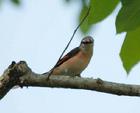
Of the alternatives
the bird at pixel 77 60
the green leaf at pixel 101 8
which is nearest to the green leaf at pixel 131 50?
the green leaf at pixel 101 8

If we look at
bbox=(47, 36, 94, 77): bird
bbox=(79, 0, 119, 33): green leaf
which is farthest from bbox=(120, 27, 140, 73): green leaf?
bbox=(47, 36, 94, 77): bird

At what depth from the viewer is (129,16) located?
1175 millimetres

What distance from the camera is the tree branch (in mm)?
1586

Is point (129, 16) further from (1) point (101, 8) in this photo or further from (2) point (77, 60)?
(2) point (77, 60)

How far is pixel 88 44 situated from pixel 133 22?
4.60m

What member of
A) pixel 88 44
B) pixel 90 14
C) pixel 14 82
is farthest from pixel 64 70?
pixel 90 14

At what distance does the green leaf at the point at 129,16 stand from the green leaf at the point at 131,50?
178 mm

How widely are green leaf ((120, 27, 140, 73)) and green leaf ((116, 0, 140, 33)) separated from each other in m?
0.18

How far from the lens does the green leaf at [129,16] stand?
1.16 meters

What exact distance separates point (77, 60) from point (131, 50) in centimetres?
400

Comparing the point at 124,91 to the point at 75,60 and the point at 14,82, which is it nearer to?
the point at 14,82

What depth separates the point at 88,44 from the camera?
5.75 metres

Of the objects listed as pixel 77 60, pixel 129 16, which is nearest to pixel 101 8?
pixel 129 16

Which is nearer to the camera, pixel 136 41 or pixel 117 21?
pixel 117 21
